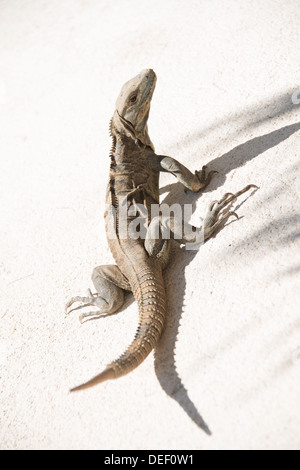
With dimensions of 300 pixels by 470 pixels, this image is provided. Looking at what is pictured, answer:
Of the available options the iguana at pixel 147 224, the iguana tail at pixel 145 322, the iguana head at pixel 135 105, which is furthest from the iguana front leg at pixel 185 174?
the iguana tail at pixel 145 322

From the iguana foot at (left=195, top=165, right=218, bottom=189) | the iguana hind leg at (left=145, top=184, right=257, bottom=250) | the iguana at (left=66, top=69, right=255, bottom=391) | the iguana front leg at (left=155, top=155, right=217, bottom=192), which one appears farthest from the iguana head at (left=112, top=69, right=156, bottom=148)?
the iguana hind leg at (left=145, top=184, right=257, bottom=250)

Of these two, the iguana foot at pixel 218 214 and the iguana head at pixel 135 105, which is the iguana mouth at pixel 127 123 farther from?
the iguana foot at pixel 218 214

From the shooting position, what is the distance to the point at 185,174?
3.17 m

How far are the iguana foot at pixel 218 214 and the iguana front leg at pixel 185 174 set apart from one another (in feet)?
0.93

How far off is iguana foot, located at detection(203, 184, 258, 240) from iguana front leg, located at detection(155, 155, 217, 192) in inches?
11.1

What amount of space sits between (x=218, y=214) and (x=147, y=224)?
499 millimetres

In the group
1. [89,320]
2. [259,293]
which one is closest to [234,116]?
[259,293]

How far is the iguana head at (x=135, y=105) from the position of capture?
10.3 ft

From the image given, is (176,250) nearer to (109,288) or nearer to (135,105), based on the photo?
(109,288)

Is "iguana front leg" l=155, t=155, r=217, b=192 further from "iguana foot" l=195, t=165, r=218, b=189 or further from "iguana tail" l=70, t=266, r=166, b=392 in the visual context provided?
"iguana tail" l=70, t=266, r=166, b=392

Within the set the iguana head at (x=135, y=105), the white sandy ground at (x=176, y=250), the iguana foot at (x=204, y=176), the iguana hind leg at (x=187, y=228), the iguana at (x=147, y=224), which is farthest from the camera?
the iguana foot at (x=204, y=176)

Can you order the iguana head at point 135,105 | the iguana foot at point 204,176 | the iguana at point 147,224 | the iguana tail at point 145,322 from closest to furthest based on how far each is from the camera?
the iguana tail at point 145,322 < the iguana at point 147,224 < the iguana head at point 135,105 < the iguana foot at point 204,176

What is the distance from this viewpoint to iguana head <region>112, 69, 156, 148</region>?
123 inches

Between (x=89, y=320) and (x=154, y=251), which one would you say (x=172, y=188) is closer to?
(x=154, y=251)
